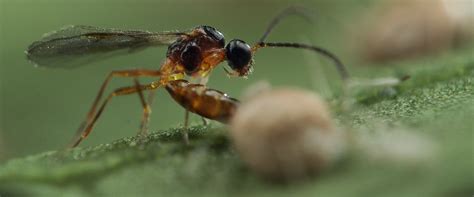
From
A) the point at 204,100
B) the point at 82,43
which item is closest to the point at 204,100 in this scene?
the point at 204,100

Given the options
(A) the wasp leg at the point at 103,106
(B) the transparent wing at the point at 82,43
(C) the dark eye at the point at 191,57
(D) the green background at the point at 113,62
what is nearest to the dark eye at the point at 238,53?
(C) the dark eye at the point at 191,57

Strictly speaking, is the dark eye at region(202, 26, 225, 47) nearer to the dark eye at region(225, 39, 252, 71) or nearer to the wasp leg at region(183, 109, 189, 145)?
the dark eye at region(225, 39, 252, 71)

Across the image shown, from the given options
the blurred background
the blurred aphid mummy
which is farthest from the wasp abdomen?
the blurred background

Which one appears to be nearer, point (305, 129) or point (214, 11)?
point (305, 129)

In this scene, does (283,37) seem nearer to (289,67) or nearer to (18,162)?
(289,67)

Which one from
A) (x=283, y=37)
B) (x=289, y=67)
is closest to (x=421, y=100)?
(x=289, y=67)

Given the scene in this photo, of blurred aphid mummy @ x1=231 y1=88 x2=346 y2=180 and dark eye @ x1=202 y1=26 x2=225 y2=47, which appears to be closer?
blurred aphid mummy @ x1=231 y1=88 x2=346 y2=180

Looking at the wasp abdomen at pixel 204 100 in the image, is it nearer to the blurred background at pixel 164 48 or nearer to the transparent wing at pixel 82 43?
the transparent wing at pixel 82 43
